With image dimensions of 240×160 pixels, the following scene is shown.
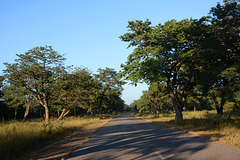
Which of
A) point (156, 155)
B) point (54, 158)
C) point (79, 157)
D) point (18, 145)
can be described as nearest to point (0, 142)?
point (18, 145)

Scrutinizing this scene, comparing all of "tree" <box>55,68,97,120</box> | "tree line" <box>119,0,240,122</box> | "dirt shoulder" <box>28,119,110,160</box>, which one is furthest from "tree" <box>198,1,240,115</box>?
"tree" <box>55,68,97,120</box>

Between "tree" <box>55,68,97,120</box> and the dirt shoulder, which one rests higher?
"tree" <box>55,68,97,120</box>

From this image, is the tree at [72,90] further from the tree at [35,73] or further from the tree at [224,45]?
the tree at [224,45]

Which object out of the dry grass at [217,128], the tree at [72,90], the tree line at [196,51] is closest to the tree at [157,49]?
the tree line at [196,51]

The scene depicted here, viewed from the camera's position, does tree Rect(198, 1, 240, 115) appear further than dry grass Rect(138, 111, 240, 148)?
Yes

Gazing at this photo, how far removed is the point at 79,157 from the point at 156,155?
2.78 metres

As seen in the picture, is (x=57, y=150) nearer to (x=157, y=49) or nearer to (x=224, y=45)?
(x=157, y=49)

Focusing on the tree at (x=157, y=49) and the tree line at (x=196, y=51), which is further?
the tree at (x=157, y=49)

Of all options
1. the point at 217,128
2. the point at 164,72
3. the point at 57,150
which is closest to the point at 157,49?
the point at 164,72

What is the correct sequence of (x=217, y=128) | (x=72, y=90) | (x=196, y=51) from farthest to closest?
(x=72, y=90) → (x=196, y=51) → (x=217, y=128)

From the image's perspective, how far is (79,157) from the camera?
6031mm

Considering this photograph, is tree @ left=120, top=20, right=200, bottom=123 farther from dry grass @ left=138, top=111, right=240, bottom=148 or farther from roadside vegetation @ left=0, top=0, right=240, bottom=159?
dry grass @ left=138, top=111, right=240, bottom=148

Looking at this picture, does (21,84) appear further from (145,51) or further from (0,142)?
(145,51)

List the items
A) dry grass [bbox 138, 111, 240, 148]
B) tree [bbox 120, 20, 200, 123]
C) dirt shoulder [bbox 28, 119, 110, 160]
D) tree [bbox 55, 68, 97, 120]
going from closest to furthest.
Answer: dirt shoulder [bbox 28, 119, 110, 160] < dry grass [bbox 138, 111, 240, 148] < tree [bbox 120, 20, 200, 123] < tree [bbox 55, 68, 97, 120]
